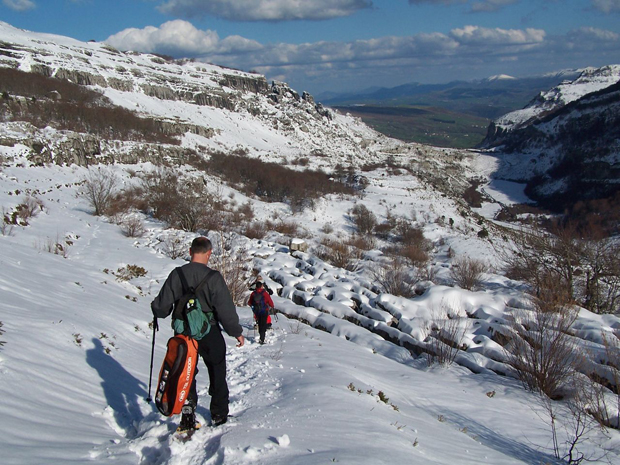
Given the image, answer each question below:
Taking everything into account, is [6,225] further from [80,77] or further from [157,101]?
[157,101]

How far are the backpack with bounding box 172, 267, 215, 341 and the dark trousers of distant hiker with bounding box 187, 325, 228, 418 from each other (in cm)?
18

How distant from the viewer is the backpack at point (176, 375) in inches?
126

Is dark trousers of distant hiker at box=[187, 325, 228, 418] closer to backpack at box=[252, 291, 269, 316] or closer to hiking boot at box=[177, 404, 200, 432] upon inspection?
hiking boot at box=[177, 404, 200, 432]

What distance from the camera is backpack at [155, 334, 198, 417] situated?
10.5 feet

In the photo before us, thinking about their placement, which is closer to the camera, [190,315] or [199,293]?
[190,315]

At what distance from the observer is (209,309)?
3422mm

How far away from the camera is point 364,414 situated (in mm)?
4590

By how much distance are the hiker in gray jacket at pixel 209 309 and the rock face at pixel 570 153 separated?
82981 mm

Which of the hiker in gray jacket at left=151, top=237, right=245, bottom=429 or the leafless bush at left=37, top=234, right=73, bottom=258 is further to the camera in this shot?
the leafless bush at left=37, top=234, right=73, bottom=258

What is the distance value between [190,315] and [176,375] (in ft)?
1.77

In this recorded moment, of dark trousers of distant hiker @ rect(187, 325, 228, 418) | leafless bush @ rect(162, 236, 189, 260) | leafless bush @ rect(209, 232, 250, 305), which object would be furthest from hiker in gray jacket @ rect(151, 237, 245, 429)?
leafless bush @ rect(162, 236, 189, 260)

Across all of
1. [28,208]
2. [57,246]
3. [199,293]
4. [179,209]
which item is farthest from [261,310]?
[179,209]

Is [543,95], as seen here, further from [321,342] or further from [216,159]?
[321,342]

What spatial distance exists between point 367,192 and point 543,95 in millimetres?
157742
